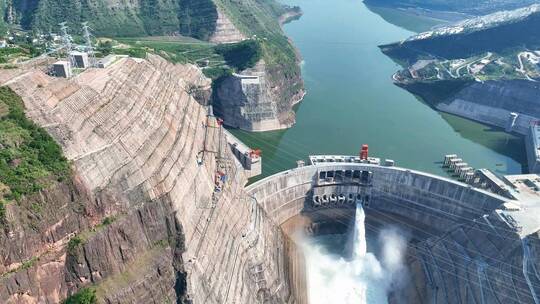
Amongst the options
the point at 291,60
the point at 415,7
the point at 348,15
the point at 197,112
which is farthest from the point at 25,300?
the point at 415,7

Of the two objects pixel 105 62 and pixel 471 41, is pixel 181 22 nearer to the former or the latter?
pixel 471 41

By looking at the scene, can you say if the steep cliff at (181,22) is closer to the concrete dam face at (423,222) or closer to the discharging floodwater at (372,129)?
the discharging floodwater at (372,129)

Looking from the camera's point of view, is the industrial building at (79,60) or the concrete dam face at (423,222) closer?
the industrial building at (79,60)

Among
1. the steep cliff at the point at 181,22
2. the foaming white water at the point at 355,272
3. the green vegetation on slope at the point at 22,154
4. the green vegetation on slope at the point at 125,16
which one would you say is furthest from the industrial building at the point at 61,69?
the green vegetation on slope at the point at 125,16

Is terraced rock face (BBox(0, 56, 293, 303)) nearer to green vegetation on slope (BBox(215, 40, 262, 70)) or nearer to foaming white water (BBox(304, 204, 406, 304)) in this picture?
foaming white water (BBox(304, 204, 406, 304))

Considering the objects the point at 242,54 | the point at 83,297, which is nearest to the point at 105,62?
the point at 83,297

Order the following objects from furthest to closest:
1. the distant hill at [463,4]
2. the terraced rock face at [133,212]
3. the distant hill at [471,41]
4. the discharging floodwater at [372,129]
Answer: the distant hill at [463,4]
the distant hill at [471,41]
the discharging floodwater at [372,129]
the terraced rock face at [133,212]
